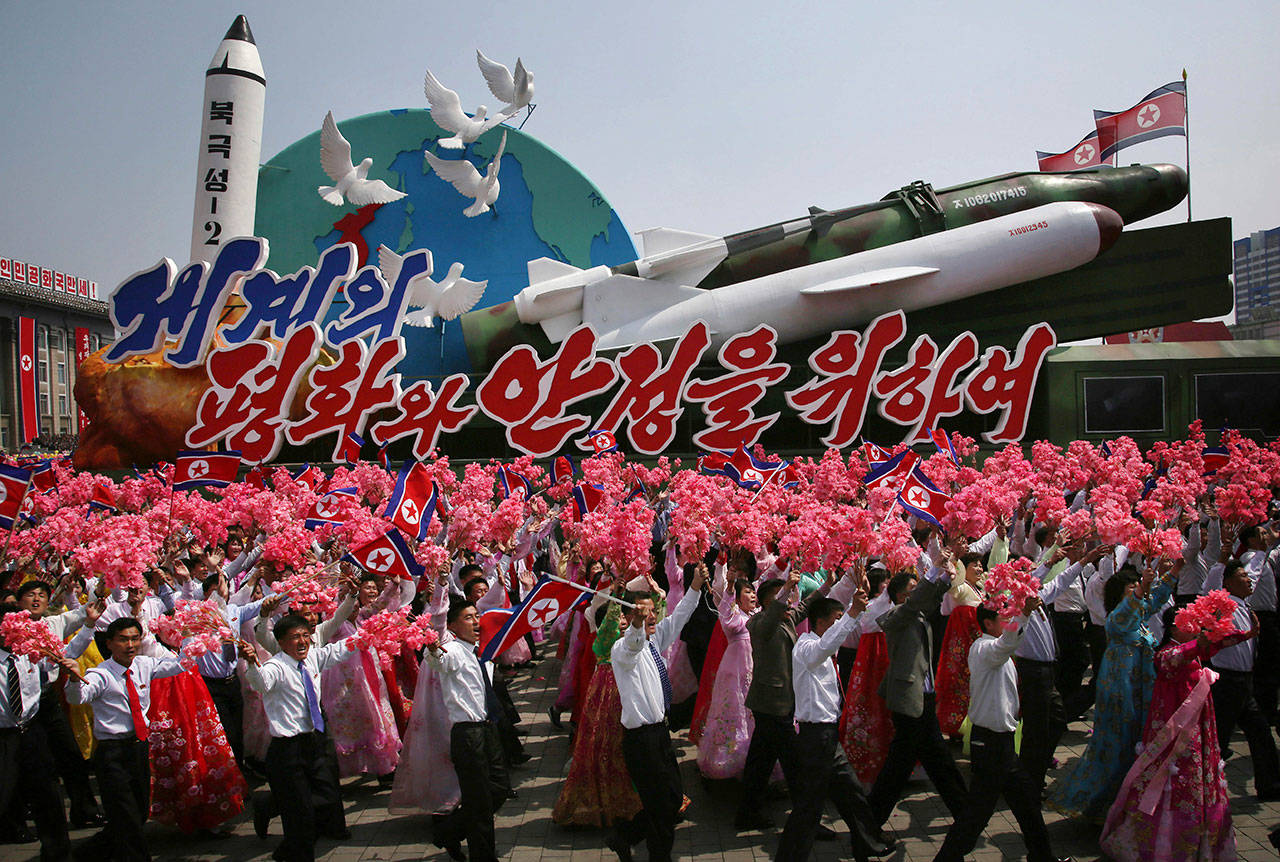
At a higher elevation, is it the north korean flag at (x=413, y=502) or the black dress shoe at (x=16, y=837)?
the north korean flag at (x=413, y=502)

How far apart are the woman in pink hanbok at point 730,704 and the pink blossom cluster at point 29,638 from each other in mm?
3964

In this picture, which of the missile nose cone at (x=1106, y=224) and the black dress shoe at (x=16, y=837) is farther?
the missile nose cone at (x=1106, y=224)

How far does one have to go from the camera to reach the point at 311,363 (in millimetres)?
20250

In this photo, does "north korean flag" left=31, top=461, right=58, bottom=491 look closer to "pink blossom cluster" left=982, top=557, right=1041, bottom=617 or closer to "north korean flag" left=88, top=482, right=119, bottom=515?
"north korean flag" left=88, top=482, right=119, bottom=515

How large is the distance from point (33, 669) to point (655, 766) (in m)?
3.79

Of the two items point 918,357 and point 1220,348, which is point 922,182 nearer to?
point 918,357

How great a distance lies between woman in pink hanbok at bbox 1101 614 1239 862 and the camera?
4961 mm

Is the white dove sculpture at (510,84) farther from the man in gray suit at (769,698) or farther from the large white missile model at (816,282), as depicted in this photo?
the man in gray suit at (769,698)

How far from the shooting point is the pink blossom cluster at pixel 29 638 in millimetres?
5020

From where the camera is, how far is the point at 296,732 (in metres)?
5.46

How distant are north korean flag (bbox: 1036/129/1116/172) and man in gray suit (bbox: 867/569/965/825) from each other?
22.8 metres

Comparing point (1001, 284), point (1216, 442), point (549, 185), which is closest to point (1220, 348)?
point (1216, 442)

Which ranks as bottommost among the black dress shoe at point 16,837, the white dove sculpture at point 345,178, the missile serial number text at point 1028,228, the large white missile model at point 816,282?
the black dress shoe at point 16,837

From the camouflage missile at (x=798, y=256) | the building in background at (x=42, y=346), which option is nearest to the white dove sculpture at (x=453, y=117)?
the camouflage missile at (x=798, y=256)
